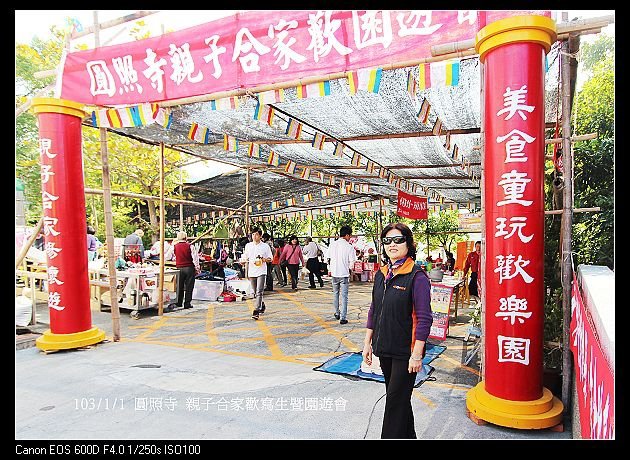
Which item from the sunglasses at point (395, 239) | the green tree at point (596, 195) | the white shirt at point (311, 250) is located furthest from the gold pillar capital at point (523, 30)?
the white shirt at point (311, 250)

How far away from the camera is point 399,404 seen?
2.77m

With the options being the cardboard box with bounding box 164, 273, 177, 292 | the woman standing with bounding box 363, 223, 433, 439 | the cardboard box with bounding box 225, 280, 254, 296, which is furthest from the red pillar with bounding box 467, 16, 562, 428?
the cardboard box with bounding box 225, 280, 254, 296

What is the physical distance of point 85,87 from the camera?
17.0ft

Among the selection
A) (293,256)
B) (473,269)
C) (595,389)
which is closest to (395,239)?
(595,389)

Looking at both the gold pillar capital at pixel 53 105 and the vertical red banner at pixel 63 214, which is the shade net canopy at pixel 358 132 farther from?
the vertical red banner at pixel 63 214

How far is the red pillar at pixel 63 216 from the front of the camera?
5.12 m

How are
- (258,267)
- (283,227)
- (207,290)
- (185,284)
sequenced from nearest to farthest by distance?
(258,267), (185,284), (207,290), (283,227)

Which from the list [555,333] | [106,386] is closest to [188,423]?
[106,386]

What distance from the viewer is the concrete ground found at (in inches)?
128

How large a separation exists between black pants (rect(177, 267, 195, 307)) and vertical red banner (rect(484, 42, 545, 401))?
6.27 m

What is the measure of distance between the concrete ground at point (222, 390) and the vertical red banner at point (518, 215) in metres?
0.55

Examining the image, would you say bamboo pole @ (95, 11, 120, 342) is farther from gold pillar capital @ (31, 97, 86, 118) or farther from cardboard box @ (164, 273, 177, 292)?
cardboard box @ (164, 273, 177, 292)

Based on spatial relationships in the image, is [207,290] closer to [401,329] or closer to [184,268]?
[184,268]

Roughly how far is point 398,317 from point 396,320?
0.02 m
